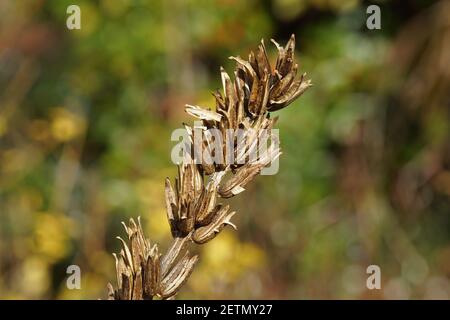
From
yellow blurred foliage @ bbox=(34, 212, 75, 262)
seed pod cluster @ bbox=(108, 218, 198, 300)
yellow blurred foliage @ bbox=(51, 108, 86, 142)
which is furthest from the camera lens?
yellow blurred foliage @ bbox=(51, 108, 86, 142)

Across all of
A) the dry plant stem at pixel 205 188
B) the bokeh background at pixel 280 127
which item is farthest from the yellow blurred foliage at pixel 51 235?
the dry plant stem at pixel 205 188

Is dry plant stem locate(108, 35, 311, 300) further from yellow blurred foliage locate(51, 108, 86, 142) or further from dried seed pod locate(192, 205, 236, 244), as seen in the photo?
yellow blurred foliage locate(51, 108, 86, 142)

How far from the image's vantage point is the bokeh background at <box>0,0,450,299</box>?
7.38 ft

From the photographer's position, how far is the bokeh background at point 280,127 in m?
2.25

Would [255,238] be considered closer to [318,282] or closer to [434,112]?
[318,282]

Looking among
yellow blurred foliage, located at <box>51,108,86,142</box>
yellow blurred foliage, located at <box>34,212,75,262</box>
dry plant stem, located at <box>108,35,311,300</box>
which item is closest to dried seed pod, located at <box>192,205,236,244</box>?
dry plant stem, located at <box>108,35,311,300</box>

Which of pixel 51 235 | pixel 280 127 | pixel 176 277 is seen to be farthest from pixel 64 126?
pixel 176 277

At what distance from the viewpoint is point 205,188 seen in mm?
621

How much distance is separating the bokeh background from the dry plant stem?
1.51 meters

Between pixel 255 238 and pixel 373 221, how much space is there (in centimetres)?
41

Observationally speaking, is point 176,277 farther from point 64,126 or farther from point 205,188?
point 64,126

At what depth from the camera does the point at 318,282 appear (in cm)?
221

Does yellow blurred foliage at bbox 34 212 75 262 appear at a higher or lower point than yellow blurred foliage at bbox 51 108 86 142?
lower
